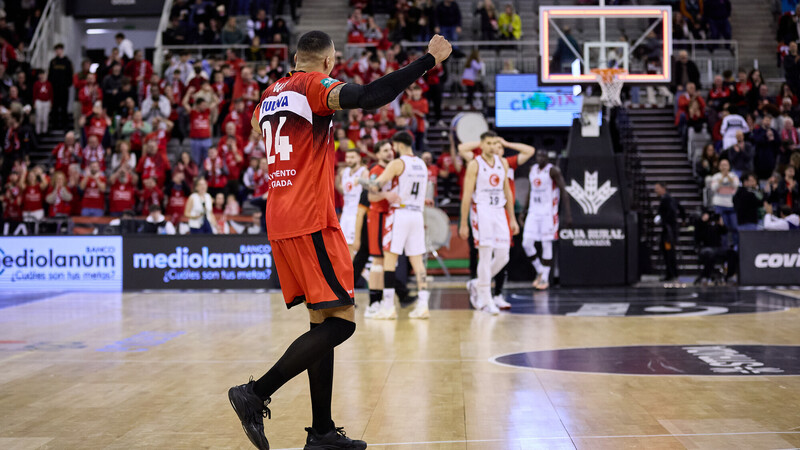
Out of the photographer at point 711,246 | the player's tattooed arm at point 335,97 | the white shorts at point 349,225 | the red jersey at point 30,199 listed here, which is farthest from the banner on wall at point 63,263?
the player's tattooed arm at point 335,97

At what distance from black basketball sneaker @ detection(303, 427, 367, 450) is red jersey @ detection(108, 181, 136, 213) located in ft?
47.1

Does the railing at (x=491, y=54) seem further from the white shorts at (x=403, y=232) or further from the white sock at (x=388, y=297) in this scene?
the white sock at (x=388, y=297)

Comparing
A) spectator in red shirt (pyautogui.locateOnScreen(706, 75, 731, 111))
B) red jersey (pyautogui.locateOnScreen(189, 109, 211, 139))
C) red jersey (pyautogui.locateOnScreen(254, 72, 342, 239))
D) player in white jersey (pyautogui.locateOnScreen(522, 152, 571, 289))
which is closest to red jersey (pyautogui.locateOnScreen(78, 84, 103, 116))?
red jersey (pyautogui.locateOnScreen(189, 109, 211, 139))

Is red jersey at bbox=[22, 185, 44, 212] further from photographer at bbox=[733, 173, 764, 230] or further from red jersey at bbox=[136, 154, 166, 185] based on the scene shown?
photographer at bbox=[733, 173, 764, 230]

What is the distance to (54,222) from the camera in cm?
1639

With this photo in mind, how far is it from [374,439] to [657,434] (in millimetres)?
1582

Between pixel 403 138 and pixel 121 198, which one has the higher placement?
pixel 403 138

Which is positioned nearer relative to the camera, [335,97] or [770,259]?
[335,97]

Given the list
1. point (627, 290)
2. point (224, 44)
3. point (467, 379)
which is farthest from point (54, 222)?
point (467, 379)

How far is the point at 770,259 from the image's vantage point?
15.4m

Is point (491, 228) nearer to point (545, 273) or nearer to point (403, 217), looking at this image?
point (403, 217)

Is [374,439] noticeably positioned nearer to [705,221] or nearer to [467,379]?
[467,379]

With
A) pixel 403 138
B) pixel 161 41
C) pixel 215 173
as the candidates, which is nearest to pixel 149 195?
pixel 215 173

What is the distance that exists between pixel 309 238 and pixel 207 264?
1157cm
